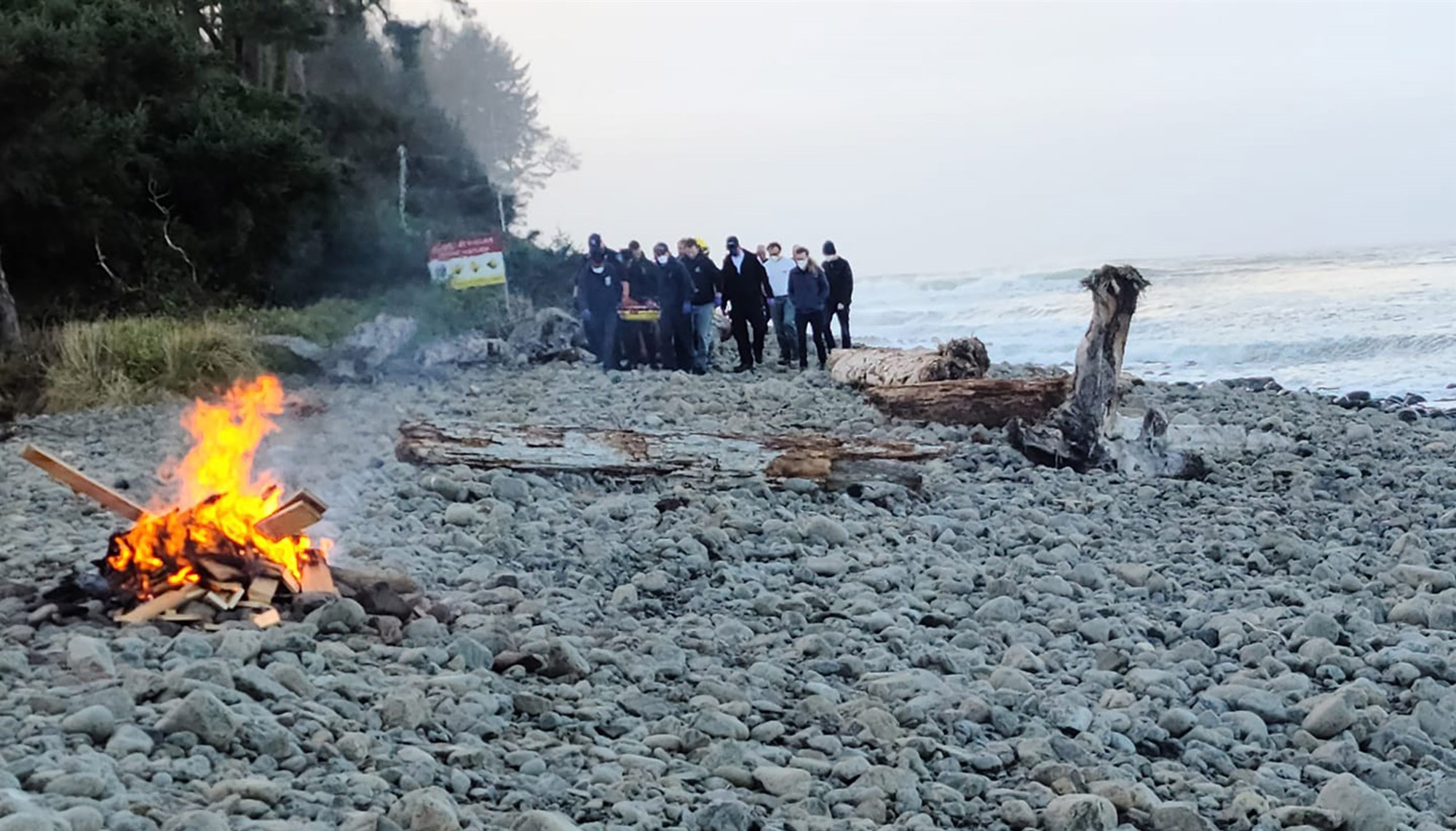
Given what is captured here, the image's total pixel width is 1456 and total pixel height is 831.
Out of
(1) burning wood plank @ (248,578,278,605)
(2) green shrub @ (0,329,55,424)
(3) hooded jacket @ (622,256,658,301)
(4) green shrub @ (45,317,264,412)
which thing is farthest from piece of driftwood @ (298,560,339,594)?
(3) hooded jacket @ (622,256,658,301)

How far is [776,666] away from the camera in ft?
13.8

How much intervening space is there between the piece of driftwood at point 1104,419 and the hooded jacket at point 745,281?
281 inches

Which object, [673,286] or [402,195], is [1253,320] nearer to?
[673,286]

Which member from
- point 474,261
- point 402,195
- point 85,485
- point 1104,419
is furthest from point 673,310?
Result: point 85,485

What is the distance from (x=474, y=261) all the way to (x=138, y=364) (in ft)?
20.1

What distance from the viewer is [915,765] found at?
11.1 ft

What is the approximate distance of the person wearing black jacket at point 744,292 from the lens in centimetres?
1498

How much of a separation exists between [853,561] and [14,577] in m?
3.43

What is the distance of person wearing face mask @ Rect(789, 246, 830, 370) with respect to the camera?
14.4 m

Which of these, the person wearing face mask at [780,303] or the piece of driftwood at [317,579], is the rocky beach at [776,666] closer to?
the piece of driftwood at [317,579]

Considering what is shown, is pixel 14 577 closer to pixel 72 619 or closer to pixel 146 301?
pixel 72 619

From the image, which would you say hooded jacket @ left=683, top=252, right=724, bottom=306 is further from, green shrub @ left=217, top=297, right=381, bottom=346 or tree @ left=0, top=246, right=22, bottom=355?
tree @ left=0, top=246, right=22, bottom=355

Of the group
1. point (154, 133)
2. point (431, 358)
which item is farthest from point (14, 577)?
point (154, 133)

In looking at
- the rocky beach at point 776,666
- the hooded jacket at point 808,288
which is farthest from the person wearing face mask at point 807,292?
the rocky beach at point 776,666
